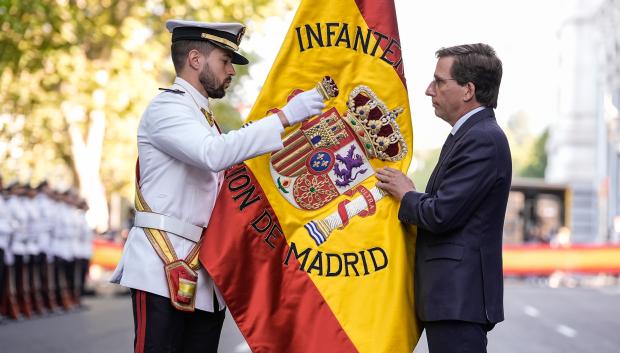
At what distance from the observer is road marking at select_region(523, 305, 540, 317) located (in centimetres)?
1913

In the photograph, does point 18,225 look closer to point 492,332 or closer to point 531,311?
point 492,332

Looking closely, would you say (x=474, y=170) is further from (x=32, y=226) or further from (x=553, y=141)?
(x=553, y=141)

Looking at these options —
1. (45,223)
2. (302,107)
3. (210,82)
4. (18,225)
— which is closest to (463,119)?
(302,107)

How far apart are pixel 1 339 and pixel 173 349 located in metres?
8.92

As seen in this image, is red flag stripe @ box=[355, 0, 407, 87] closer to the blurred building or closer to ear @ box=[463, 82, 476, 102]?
ear @ box=[463, 82, 476, 102]

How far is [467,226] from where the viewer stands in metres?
4.94

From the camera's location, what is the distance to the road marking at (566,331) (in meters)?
15.1

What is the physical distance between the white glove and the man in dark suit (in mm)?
598

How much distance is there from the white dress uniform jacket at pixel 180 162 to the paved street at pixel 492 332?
22.7 feet

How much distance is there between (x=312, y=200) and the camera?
17.5 ft

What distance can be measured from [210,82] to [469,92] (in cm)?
117

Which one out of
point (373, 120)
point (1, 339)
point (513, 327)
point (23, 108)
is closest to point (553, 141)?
point (23, 108)

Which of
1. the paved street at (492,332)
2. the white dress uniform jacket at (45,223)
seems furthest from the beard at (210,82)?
the white dress uniform jacket at (45,223)

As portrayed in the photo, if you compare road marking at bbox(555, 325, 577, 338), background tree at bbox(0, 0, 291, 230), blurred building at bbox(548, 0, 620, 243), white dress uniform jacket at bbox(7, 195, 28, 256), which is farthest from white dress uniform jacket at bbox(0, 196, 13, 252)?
blurred building at bbox(548, 0, 620, 243)
